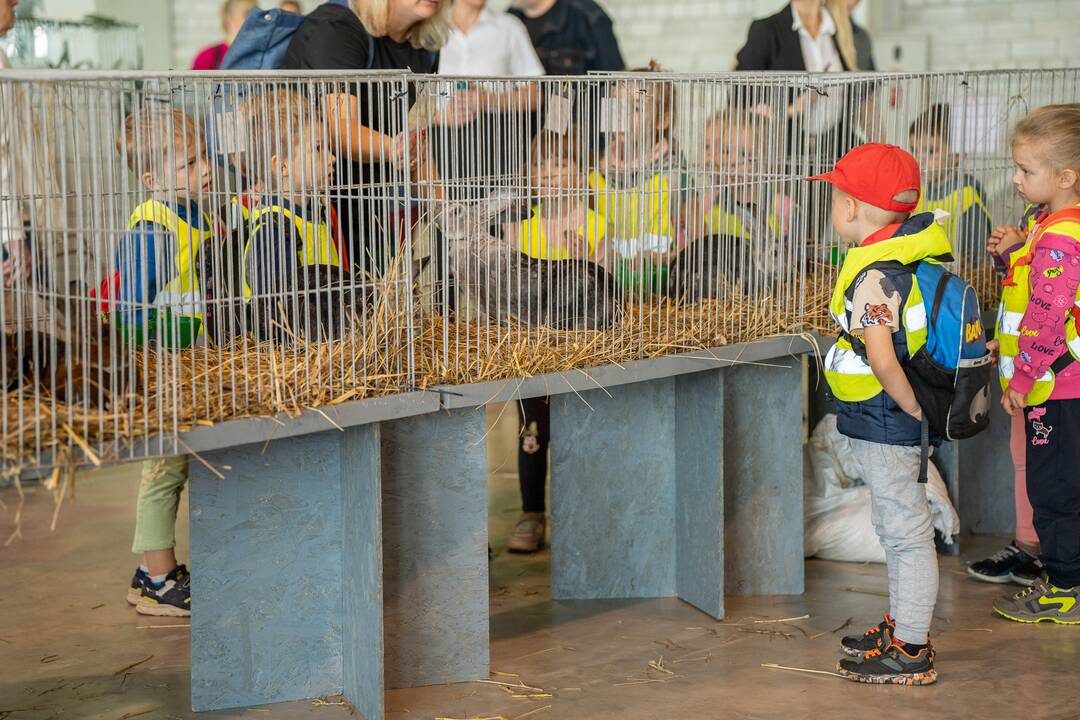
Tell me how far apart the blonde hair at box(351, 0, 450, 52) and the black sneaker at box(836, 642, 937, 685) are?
2025 millimetres

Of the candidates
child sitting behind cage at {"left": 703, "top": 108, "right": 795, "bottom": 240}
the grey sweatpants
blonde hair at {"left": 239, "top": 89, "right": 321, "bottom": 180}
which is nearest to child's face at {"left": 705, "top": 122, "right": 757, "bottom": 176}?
child sitting behind cage at {"left": 703, "top": 108, "right": 795, "bottom": 240}

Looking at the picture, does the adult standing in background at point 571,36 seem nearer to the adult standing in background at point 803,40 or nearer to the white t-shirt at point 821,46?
the adult standing in background at point 803,40

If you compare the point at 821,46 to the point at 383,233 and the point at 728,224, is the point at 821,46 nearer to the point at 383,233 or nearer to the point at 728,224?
the point at 728,224

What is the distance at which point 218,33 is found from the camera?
33.6 ft

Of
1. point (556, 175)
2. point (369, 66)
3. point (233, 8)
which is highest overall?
point (233, 8)

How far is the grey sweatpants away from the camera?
3068 mm

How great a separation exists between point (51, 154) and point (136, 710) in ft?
4.51

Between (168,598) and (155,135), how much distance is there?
1.65 meters

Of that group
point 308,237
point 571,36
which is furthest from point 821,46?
point 308,237

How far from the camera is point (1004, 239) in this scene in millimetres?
3834

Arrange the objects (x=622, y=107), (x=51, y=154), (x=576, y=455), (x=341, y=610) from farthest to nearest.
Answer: (x=576, y=455) < (x=622, y=107) < (x=341, y=610) < (x=51, y=154)

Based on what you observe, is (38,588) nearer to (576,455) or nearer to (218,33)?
(576,455)

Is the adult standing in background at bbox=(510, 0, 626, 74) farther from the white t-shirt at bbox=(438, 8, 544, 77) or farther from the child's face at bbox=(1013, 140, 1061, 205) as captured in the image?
the child's face at bbox=(1013, 140, 1061, 205)

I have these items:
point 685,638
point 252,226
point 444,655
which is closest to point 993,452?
point 685,638
